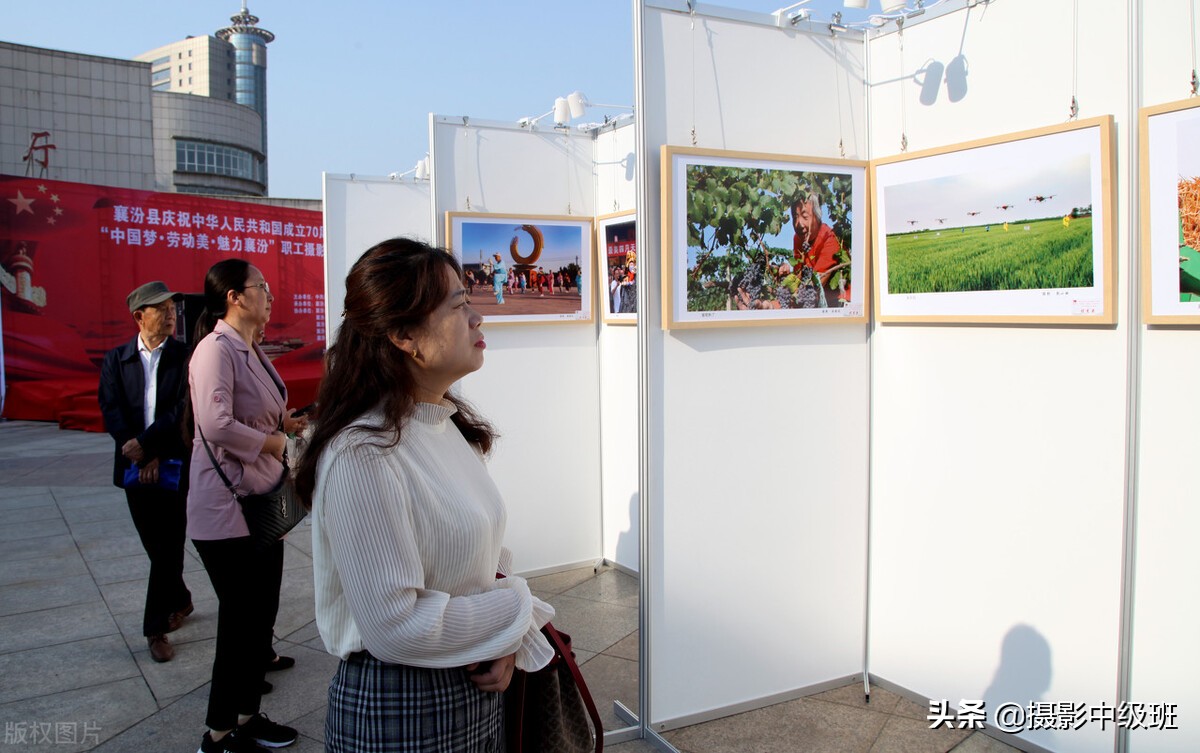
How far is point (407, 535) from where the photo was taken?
1.49 m

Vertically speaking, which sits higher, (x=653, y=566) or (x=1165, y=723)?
(x=653, y=566)

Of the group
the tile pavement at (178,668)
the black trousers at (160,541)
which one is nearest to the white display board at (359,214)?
the tile pavement at (178,668)

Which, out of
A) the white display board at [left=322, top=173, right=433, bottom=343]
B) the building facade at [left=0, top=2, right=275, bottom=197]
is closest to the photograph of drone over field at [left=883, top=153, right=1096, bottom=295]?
the white display board at [left=322, top=173, right=433, bottom=343]

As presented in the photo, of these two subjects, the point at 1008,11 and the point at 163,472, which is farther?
the point at 163,472

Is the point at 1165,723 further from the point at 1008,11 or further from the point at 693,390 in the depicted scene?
the point at 1008,11

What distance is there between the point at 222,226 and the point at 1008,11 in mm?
14867

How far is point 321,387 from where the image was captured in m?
1.72

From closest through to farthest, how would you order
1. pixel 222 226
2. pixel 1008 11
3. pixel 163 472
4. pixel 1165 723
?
1. pixel 1165 723
2. pixel 1008 11
3. pixel 163 472
4. pixel 222 226

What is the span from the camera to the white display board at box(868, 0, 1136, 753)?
290cm

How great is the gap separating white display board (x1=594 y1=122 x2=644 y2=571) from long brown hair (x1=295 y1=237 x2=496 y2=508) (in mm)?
3731

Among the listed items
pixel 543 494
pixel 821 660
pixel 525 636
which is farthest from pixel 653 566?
pixel 543 494

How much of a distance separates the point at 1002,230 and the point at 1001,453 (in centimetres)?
86

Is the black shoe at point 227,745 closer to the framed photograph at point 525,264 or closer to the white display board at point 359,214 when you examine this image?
the framed photograph at point 525,264

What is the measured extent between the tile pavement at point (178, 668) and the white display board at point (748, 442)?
263 mm
